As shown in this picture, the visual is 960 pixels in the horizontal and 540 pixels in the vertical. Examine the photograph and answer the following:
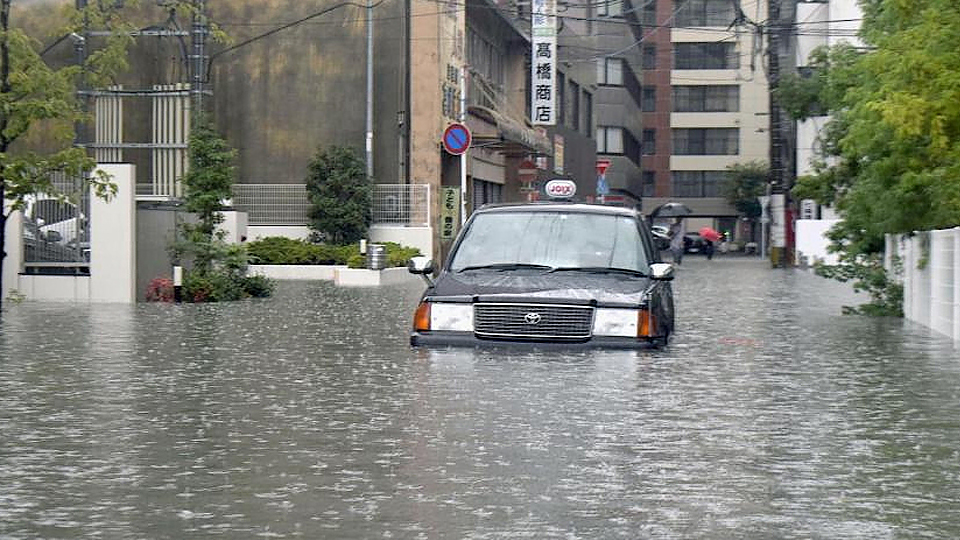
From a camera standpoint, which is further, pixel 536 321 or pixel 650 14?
pixel 650 14

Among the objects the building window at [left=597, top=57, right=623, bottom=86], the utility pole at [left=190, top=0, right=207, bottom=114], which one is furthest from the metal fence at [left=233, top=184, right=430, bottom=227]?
the building window at [left=597, top=57, right=623, bottom=86]

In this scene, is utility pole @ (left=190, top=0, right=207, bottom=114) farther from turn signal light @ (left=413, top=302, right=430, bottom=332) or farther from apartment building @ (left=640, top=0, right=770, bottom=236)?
apartment building @ (left=640, top=0, right=770, bottom=236)

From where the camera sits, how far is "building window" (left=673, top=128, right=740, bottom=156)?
124 meters

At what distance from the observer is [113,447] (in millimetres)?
10594

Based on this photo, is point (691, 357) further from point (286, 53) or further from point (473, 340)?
point (286, 53)

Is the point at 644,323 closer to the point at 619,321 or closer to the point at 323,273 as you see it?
the point at 619,321

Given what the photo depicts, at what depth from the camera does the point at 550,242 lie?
18.1 metres

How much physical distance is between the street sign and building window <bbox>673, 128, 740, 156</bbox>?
81141 millimetres

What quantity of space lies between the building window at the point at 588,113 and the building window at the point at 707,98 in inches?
1353

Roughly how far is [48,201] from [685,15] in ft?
308

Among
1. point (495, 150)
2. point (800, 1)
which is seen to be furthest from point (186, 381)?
point (800, 1)

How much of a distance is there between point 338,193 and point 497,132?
32.1 feet

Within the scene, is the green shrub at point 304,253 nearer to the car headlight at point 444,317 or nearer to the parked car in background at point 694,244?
the car headlight at point 444,317

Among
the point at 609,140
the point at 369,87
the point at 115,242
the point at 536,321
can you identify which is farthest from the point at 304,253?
the point at 609,140
